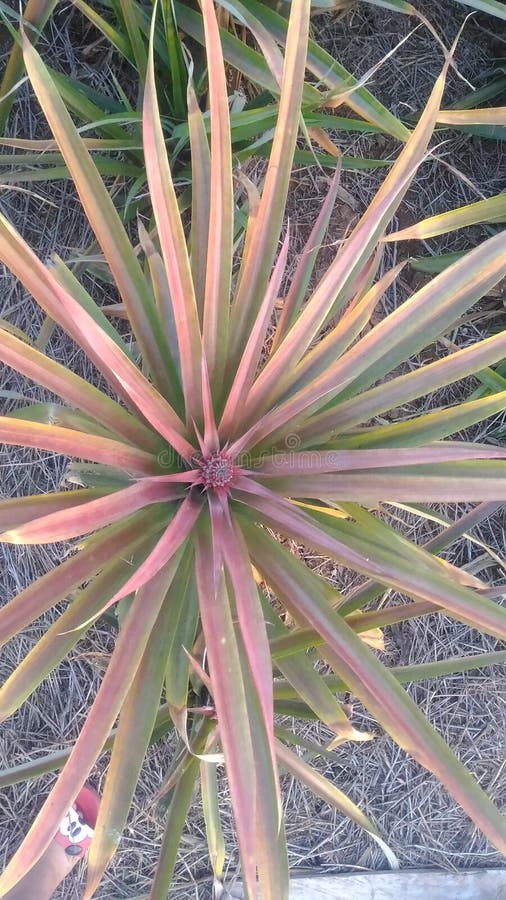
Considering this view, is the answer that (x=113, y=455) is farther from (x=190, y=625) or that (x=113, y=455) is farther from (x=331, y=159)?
(x=331, y=159)

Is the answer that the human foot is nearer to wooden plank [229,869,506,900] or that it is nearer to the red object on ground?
the red object on ground

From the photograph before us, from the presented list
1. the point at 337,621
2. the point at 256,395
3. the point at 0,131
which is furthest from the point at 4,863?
the point at 0,131

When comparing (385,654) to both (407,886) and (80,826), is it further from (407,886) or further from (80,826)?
(80,826)

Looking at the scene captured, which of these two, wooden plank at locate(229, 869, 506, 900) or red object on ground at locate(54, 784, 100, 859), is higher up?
red object on ground at locate(54, 784, 100, 859)

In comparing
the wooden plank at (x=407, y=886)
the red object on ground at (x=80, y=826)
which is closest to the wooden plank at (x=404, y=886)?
the wooden plank at (x=407, y=886)

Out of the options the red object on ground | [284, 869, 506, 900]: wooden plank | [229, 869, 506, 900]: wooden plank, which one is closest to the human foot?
the red object on ground

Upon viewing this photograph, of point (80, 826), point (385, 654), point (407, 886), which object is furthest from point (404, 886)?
point (80, 826)
